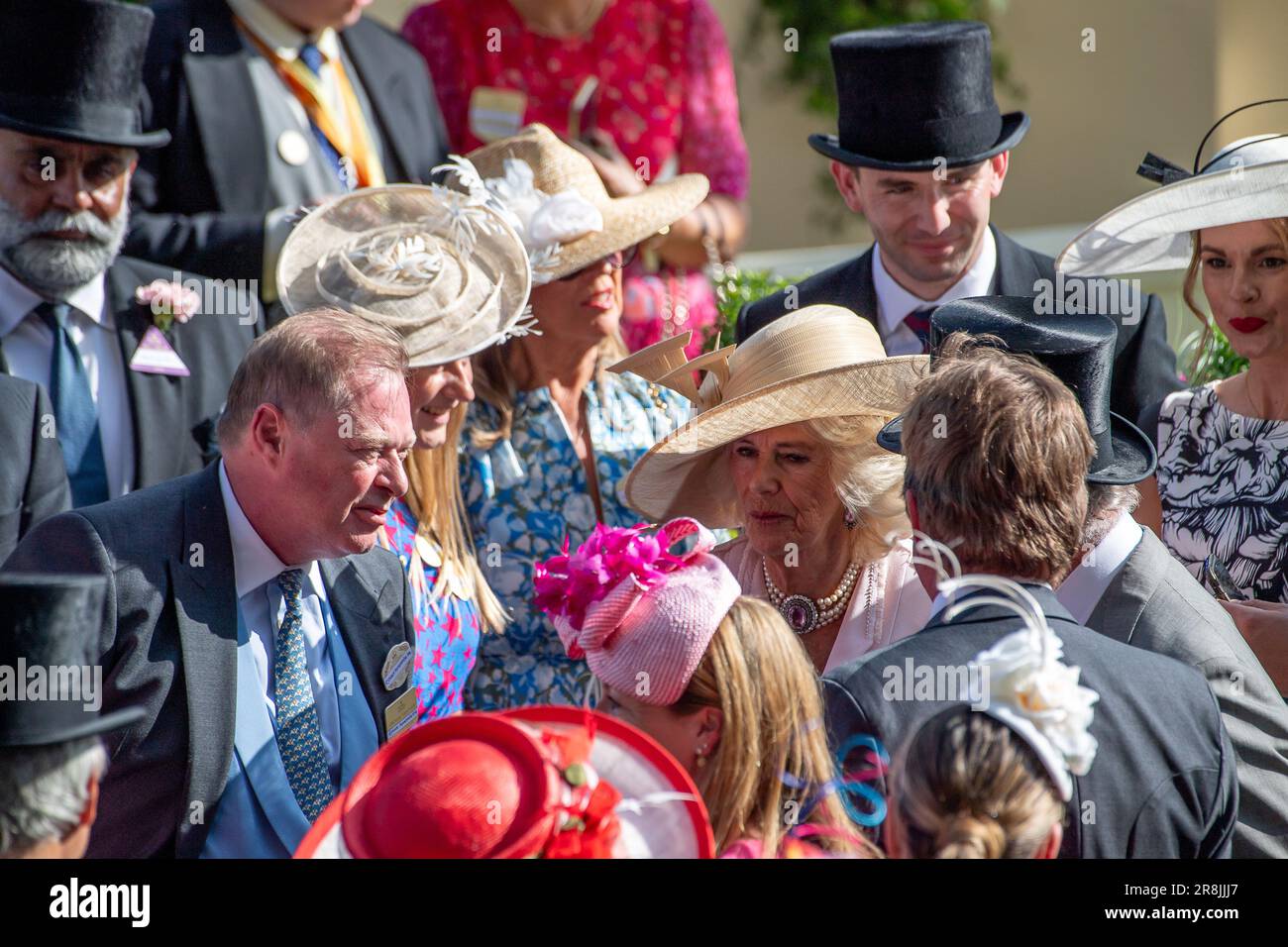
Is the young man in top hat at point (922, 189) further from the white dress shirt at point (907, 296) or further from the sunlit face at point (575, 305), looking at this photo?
the sunlit face at point (575, 305)

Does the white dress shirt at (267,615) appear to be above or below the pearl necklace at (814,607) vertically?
above

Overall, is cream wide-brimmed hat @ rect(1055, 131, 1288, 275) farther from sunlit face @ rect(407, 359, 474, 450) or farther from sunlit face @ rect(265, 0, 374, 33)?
sunlit face @ rect(265, 0, 374, 33)

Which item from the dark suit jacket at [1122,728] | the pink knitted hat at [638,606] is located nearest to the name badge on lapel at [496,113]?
the pink knitted hat at [638,606]

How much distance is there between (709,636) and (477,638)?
142 centimetres

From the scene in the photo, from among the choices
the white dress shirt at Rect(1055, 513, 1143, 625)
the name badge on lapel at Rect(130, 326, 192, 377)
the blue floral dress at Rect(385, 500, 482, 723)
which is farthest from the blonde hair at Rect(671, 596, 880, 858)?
the name badge on lapel at Rect(130, 326, 192, 377)

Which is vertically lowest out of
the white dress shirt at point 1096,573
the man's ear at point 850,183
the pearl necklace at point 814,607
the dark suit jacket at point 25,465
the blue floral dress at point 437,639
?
the blue floral dress at point 437,639

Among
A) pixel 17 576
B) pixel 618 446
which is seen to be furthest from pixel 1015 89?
pixel 17 576

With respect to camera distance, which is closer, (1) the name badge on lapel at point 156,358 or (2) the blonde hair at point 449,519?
(2) the blonde hair at point 449,519

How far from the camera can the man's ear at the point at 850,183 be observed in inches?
171

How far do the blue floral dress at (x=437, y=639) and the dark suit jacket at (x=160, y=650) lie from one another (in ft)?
2.15

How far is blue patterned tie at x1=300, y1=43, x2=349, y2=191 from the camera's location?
15.1ft

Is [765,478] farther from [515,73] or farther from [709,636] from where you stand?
[515,73]

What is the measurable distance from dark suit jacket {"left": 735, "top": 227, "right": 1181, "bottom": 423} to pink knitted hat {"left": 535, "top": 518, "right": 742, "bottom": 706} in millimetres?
1704
